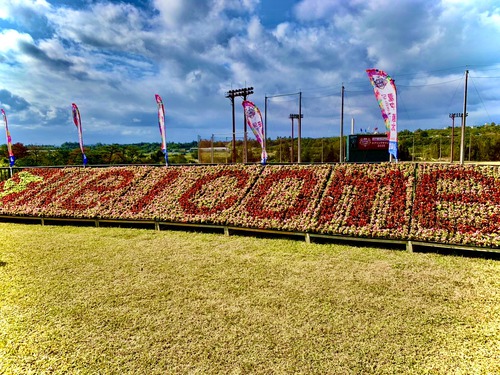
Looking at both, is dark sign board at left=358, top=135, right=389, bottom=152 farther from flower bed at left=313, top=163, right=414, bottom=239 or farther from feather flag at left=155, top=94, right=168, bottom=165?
feather flag at left=155, top=94, right=168, bottom=165

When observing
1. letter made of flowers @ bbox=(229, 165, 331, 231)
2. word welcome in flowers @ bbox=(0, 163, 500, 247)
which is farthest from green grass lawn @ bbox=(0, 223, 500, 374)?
letter made of flowers @ bbox=(229, 165, 331, 231)

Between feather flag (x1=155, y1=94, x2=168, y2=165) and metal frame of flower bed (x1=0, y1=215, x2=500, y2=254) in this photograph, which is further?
feather flag (x1=155, y1=94, x2=168, y2=165)

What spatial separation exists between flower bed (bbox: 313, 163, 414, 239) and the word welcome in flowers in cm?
3

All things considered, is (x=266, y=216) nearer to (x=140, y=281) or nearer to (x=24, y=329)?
(x=140, y=281)

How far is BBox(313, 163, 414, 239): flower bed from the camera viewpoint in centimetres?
881

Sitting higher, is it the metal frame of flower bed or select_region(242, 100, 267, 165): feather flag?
select_region(242, 100, 267, 165): feather flag

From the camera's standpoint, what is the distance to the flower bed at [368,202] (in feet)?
28.9

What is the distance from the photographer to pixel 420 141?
55.9m

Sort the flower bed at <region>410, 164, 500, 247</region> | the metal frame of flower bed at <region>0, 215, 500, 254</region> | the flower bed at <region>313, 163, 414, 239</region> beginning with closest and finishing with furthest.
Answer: the flower bed at <region>410, 164, 500, 247</region>
the metal frame of flower bed at <region>0, 215, 500, 254</region>
the flower bed at <region>313, 163, 414, 239</region>

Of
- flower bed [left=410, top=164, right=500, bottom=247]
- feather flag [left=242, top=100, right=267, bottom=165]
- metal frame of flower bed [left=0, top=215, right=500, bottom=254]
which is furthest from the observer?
feather flag [left=242, top=100, right=267, bottom=165]

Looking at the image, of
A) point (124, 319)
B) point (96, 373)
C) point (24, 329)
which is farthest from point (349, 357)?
point (24, 329)

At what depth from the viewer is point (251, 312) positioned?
5.39m

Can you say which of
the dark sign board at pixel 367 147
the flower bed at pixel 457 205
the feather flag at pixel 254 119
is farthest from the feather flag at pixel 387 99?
the dark sign board at pixel 367 147

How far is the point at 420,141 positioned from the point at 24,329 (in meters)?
62.1
